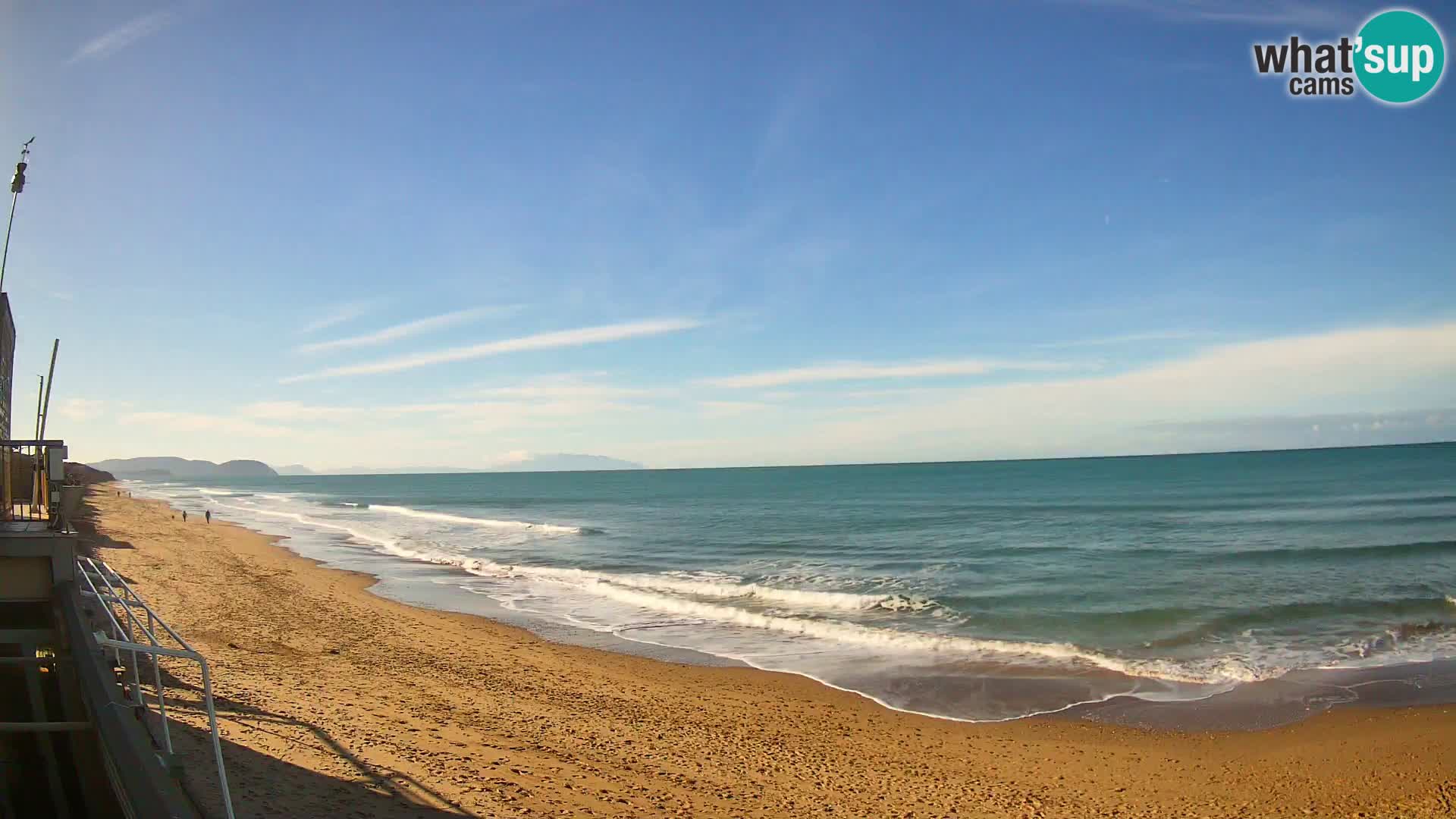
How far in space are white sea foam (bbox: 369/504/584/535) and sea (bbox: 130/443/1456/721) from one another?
478mm

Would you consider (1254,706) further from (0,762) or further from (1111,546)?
(1111,546)

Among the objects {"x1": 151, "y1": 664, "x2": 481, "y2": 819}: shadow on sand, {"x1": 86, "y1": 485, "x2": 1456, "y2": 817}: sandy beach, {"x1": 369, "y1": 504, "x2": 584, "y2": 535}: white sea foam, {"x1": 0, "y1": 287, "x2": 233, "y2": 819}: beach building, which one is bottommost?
{"x1": 369, "y1": 504, "x2": 584, "y2": 535}: white sea foam

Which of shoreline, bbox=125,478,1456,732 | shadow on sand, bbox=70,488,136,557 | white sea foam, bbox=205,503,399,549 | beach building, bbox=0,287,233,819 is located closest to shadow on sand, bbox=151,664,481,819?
beach building, bbox=0,287,233,819

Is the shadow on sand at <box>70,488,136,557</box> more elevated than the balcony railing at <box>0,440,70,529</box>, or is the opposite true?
the balcony railing at <box>0,440,70,529</box>

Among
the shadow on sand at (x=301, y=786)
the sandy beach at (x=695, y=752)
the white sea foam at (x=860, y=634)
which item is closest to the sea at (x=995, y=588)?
the white sea foam at (x=860, y=634)

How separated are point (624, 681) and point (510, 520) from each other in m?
39.4

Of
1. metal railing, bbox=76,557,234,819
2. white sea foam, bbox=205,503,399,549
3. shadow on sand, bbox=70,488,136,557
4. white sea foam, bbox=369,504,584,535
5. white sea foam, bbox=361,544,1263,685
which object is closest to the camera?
metal railing, bbox=76,557,234,819

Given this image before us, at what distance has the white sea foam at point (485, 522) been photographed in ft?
140

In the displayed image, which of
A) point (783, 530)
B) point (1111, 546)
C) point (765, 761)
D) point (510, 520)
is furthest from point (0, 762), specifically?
point (510, 520)

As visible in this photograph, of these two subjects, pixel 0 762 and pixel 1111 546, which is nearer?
pixel 0 762

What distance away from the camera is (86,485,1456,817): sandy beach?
25.4 ft

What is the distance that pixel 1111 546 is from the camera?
1156 inches

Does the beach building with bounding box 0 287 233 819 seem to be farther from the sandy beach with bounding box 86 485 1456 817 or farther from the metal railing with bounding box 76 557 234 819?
the sandy beach with bounding box 86 485 1456 817

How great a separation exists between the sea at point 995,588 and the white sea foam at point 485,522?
478 millimetres
